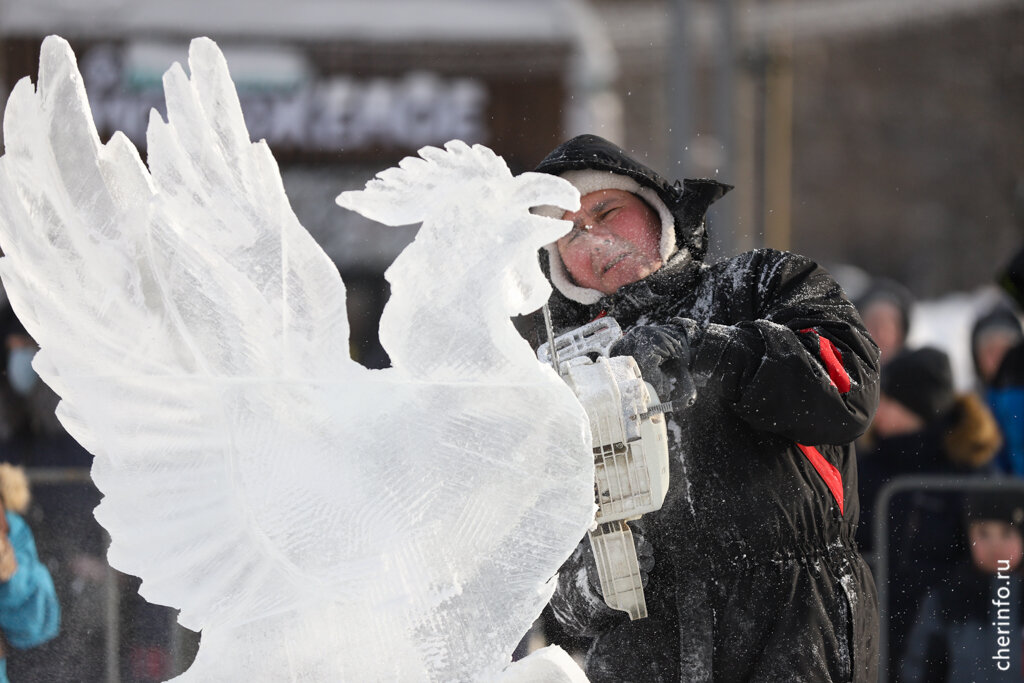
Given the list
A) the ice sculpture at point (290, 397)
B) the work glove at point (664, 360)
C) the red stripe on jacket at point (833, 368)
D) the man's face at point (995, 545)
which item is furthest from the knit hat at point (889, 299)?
the ice sculpture at point (290, 397)

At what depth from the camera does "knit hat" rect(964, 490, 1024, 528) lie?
377 centimetres

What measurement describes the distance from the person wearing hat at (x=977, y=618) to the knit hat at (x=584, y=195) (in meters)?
1.52

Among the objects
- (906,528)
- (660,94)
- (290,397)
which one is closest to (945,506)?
(906,528)

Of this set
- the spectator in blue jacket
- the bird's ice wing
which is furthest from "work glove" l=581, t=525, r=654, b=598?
the spectator in blue jacket

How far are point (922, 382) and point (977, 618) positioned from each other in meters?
1.30

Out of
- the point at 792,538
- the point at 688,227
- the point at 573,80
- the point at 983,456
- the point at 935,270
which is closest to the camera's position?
the point at 792,538

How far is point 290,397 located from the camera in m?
2.10

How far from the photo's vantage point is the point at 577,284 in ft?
8.41

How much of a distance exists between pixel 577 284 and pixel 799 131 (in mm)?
18607

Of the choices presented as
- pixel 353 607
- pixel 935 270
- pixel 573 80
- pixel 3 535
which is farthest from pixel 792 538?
pixel 935 270

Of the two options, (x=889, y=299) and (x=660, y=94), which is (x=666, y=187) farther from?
(x=660, y=94)

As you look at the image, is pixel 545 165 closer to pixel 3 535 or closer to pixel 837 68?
pixel 3 535

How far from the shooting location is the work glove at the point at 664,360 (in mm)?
2176

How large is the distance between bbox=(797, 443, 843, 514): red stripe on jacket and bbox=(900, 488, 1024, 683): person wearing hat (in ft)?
3.65
